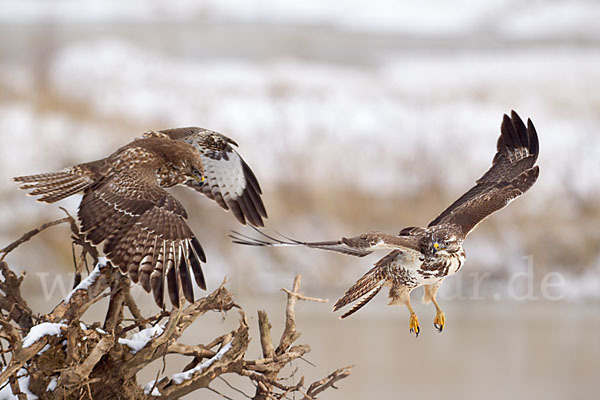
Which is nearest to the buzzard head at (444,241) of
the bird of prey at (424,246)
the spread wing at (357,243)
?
the bird of prey at (424,246)

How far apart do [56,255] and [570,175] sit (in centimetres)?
616

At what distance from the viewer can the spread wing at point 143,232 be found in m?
2.28

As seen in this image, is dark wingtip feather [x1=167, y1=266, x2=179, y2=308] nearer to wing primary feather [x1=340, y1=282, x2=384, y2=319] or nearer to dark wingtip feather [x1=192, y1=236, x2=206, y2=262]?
dark wingtip feather [x1=192, y1=236, x2=206, y2=262]

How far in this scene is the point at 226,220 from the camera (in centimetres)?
881

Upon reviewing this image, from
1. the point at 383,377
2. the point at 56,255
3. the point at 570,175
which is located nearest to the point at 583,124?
the point at 570,175

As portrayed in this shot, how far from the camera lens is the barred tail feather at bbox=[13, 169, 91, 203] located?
2.63m

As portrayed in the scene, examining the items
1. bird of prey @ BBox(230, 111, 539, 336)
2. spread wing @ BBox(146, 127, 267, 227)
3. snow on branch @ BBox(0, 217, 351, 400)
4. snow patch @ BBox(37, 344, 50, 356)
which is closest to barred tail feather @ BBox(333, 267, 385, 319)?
bird of prey @ BBox(230, 111, 539, 336)

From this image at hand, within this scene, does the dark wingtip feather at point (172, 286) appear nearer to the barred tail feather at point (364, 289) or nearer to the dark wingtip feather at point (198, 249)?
the dark wingtip feather at point (198, 249)

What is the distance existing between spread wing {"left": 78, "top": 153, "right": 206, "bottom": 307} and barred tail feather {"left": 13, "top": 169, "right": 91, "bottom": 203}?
0.30 ft

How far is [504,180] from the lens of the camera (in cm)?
286

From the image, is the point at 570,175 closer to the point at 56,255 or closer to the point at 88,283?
the point at 56,255

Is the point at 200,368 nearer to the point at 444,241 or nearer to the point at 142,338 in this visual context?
the point at 142,338

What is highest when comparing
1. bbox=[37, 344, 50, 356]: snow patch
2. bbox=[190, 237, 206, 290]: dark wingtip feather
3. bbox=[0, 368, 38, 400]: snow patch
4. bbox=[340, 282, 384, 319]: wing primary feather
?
bbox=[190, 237, 206, 290]: dark wingtip feather

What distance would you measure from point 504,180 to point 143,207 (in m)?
1.26
